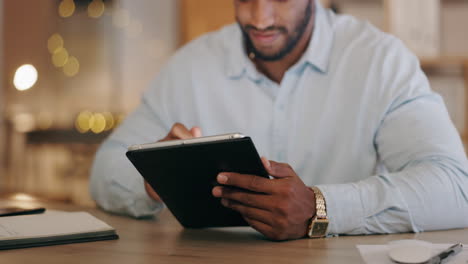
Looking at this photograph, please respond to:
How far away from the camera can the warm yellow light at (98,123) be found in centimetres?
497

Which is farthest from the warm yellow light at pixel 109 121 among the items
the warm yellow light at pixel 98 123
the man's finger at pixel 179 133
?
the man's finger at pixel 179 133

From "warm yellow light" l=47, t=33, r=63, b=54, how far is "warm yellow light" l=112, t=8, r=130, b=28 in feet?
2.52

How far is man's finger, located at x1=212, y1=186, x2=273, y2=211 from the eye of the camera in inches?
40.7

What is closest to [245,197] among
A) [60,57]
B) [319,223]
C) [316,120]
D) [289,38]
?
[319,223]

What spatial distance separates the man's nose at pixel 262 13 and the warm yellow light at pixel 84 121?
376 centimetres

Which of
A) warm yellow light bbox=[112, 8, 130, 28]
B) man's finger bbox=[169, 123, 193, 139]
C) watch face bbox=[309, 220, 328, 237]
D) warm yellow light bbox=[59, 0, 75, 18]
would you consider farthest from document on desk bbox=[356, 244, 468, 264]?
warm yellow light bbox=[59, 0, 75, 18]

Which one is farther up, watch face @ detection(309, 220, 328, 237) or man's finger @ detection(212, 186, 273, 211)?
man's finger @ detection(212, 186, 273, 211)

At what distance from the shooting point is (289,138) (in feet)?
5.24

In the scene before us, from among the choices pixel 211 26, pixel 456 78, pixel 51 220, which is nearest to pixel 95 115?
pixel 211 26

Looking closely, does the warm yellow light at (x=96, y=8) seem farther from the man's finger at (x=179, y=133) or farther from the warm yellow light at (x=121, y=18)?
the man's finger at (x=179, y=133)

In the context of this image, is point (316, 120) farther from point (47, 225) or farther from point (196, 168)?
point (47, 225)

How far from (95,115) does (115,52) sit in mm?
590

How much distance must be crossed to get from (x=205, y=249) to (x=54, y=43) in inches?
190

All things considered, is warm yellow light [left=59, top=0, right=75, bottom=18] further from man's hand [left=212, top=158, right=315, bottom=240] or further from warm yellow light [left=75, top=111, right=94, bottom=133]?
man's hand [left=212, top=158, right=315, bottom=240]
